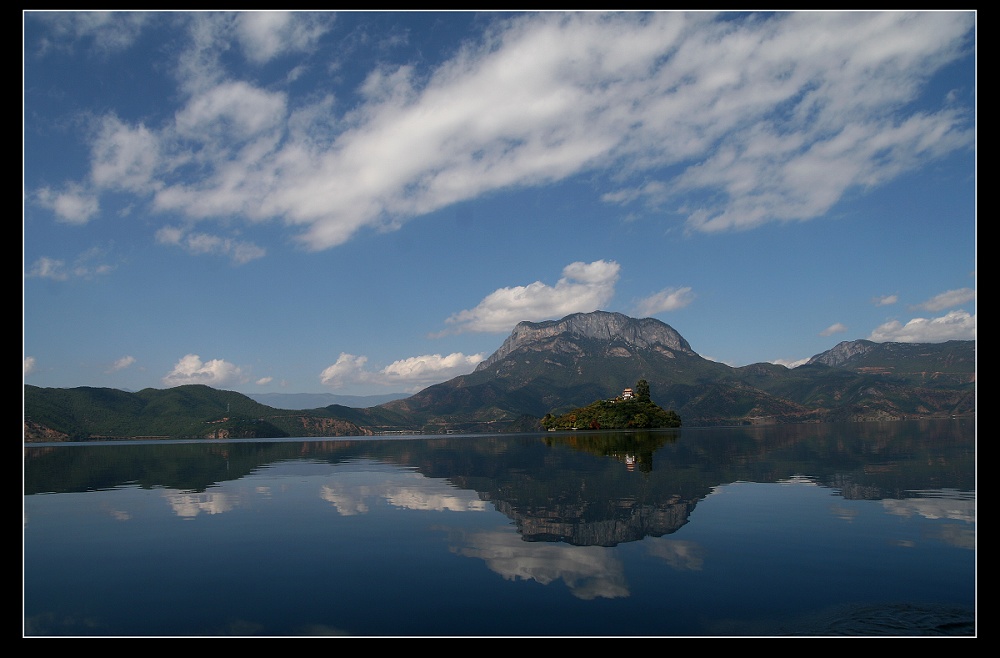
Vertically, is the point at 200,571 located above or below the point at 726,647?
below

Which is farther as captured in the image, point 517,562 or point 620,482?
point 620,482

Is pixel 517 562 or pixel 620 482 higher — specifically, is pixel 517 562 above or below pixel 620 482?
above

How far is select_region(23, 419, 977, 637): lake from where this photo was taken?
2056 centimetres

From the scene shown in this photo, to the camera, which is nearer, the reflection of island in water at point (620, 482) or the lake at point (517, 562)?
the lake at point (517, 562)

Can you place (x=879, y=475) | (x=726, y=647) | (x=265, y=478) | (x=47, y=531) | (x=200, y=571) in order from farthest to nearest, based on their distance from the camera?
(x=265, y=478), (x=879, y=475), (x=47, y=531), (x=200, y=571), (x=726, y=647)

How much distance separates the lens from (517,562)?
2803 cm

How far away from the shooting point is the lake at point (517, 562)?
67.5 ft

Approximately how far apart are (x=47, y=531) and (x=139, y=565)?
1674 centimetres

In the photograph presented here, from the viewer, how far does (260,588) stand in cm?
2492

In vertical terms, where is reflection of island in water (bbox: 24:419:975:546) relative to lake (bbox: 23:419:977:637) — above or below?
below

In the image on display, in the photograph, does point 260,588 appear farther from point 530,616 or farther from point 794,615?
point 794,615

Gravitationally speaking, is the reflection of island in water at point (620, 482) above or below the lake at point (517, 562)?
below

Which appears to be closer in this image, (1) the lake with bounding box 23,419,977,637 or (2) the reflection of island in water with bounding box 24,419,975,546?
(1) the lake with bounding box 23,419,977,637

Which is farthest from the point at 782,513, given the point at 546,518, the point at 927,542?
the point at 546,518
